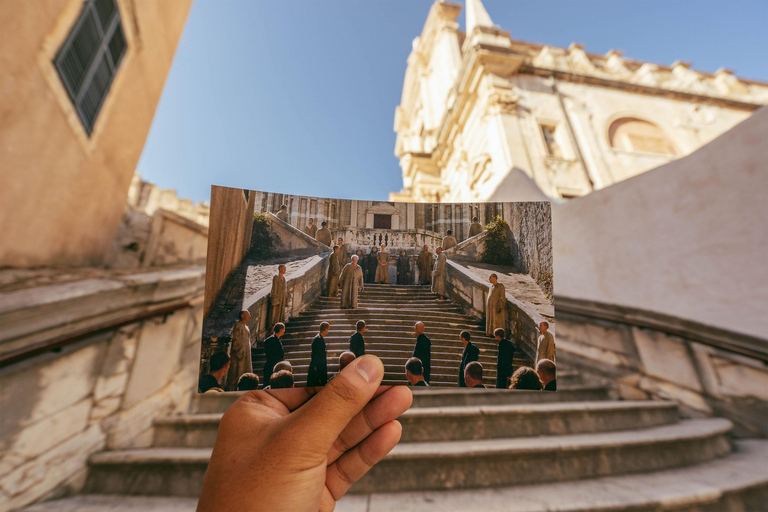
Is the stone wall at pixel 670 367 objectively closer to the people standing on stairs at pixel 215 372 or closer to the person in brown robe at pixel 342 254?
the person in brown robe at pixel 342 254

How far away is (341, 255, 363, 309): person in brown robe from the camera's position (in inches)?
48.3

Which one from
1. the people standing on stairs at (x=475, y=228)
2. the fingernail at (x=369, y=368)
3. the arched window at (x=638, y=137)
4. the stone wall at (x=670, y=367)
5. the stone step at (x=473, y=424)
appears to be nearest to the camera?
the fingernail at (x=369, y=368)

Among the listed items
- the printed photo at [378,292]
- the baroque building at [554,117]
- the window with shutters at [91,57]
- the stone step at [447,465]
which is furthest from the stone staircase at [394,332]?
the baroque building at [554,117]

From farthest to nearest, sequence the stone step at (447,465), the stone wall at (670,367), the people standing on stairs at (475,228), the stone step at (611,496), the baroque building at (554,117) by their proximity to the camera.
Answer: the baroque building at (554,117), the stone wall at (670,367), the stone step at (447,465), the stone step at (611,496), the people standing on stairs at (475,228)

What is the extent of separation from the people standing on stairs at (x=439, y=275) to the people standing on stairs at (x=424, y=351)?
0.21 meters

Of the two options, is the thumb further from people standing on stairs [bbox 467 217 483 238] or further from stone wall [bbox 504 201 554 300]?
stone wall [bbox 504 201 554 300]

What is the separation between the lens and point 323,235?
1212 millimetres

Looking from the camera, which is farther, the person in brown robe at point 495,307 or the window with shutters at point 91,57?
the window with shutters at point 91,57

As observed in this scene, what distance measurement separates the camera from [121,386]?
→ 2.23 meters

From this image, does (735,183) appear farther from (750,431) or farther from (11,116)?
(11,116)

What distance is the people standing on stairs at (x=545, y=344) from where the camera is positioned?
1.16 metres

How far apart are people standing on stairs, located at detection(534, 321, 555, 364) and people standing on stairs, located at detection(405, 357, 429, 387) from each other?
505 millimetres

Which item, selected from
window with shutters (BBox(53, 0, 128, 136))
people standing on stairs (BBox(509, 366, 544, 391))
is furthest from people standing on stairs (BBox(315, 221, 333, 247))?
window with shutters (BBox(53, 0, 128, 136))

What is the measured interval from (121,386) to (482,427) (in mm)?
3107
